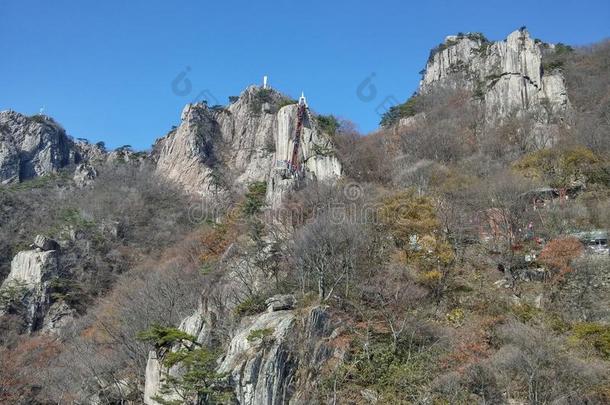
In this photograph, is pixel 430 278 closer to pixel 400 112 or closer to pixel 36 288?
pixel 36 288

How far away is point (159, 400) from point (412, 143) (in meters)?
29.0

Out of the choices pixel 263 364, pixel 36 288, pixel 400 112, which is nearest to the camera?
pixel 263 364

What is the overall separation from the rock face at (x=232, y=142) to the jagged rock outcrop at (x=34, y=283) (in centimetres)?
1436

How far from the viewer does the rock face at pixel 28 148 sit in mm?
62406

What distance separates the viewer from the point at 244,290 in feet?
75.4

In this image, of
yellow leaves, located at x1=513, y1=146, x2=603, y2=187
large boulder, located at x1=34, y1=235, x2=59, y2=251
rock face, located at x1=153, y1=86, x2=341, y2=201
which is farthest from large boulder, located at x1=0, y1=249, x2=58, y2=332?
yellow leaves, located at x1=513, y1=146, x2=603, y2=187

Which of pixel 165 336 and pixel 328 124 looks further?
pixel 328 124

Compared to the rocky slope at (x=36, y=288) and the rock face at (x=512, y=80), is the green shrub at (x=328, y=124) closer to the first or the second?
the rock face at (x=512, y=80)

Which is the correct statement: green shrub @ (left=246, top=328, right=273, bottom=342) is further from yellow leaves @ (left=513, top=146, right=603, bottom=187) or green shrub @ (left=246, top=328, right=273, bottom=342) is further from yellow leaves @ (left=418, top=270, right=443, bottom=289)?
yellow leaves @ (left=513, top=146, right=603, bottom=187)

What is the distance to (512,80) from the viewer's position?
1759 inches

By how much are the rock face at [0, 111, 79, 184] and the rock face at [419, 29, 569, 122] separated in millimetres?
44648

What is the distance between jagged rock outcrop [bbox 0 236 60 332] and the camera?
35375 mm

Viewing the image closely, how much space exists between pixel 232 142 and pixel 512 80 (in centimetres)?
2599

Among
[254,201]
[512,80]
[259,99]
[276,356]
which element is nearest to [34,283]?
[254,201]
